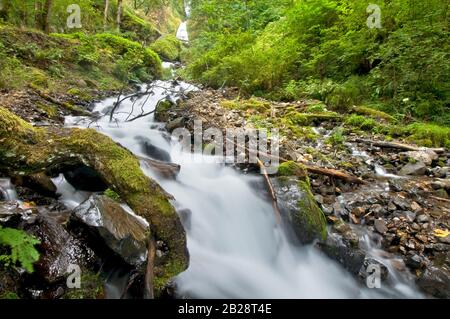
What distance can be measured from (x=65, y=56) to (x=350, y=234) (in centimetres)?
1008

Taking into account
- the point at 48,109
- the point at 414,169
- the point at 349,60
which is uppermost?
the point at 349,60

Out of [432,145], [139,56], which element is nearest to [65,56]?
[139,56]

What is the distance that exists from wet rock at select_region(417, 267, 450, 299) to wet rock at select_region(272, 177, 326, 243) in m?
1.13

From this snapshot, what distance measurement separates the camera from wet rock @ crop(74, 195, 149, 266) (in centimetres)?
262

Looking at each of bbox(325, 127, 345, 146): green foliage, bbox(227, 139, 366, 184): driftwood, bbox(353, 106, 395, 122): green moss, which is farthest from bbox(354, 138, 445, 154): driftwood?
bbox(227, 139, 366, 184): driftwood

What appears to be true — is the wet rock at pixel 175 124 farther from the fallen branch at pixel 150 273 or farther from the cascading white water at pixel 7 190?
the fallen branch at pixel 150 273

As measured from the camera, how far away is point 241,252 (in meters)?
3.82

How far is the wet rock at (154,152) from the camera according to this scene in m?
5.44

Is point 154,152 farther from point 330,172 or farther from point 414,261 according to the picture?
point 414,261

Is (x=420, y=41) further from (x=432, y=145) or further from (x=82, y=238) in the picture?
(x=82, y=238)

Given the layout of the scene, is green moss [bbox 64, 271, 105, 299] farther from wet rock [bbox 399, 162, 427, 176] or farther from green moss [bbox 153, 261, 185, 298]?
wet rock [bbox 399, 162, 427, 176]

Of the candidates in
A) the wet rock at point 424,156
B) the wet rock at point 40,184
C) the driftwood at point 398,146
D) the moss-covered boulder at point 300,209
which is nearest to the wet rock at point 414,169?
the wet rock at point 424,156

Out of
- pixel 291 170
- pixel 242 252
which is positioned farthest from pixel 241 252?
pixel 291 170

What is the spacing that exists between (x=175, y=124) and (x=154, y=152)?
1.00m
